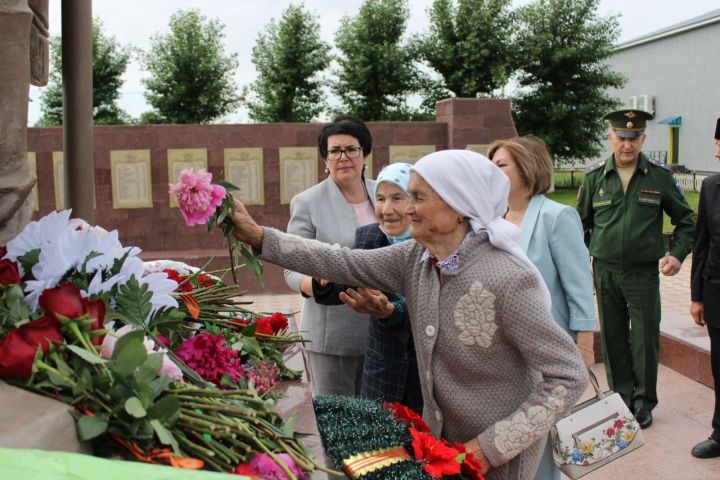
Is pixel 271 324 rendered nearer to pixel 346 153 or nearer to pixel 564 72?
pixel 346 153

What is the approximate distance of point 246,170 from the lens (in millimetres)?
10086

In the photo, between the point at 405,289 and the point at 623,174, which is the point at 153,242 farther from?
the point at 405,289

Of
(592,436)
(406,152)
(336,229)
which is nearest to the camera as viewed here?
(592,436)

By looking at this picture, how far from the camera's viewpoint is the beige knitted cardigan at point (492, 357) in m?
1.75

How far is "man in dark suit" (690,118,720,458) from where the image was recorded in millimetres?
3945

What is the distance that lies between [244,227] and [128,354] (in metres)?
0.90

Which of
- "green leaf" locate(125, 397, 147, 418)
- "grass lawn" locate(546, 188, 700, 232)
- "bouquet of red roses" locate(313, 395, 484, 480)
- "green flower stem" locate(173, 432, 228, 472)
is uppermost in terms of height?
"green leaf" locate(125, 397, 147, 418)

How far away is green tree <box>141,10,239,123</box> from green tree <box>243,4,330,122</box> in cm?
95

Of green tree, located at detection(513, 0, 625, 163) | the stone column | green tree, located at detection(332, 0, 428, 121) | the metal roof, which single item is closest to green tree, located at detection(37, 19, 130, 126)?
green tree, located at detection(332, 0, 428, 121)

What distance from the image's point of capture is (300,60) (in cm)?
→ 2238

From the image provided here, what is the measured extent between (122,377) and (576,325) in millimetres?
2080

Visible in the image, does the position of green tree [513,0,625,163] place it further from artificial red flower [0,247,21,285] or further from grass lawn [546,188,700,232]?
artificial red flower [0,247,21,285]

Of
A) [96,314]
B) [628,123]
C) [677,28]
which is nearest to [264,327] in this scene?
[96,314]

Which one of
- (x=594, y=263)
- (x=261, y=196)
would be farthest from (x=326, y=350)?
(x=261, y=196)
